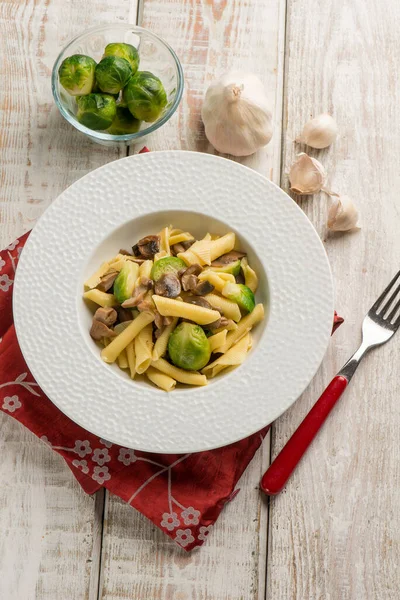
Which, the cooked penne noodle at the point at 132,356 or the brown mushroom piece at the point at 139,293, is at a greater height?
the brown mushroom piece at the point at 139,293

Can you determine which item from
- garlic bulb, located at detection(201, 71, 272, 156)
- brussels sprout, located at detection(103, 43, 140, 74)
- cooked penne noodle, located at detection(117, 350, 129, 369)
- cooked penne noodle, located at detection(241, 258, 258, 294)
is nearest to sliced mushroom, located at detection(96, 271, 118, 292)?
cooked penne noodle, located at detection(117, 350, 129, 369)

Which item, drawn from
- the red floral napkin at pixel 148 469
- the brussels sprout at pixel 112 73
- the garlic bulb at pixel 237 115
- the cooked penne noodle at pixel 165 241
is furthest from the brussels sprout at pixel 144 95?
the red floral napkin at pixel 148 469

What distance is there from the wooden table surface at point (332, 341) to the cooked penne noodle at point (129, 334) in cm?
52

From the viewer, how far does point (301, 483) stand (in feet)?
8.40

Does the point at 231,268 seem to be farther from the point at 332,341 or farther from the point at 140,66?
the point at 140,66

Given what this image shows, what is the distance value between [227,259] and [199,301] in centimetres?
20

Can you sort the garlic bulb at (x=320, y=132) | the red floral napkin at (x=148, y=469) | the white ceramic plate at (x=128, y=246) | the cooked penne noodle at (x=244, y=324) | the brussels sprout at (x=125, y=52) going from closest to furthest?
1. the white ceramic plate at (x=128, y=246)
2. the cooked penne noodle at (x=244, y=324)
3. the red floral napkin at (x=148, y=469)
4. the brussels sprout at (x=125, y=52)
5. the garlic bulb at (x=320, y=132)

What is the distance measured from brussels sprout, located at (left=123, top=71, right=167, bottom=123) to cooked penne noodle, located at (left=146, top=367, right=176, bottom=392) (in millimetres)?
913

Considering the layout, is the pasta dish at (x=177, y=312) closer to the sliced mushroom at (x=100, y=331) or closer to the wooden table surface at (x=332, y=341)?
the sliced mushroom at (x=100, y=331)

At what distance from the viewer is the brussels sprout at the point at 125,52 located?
102 inches

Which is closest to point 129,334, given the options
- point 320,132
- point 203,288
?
point 203,288

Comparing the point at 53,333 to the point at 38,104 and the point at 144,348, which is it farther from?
the point at 38,104

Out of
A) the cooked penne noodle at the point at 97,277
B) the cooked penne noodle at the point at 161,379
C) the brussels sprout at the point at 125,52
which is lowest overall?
the cooked penne noodle at the point at 161,379

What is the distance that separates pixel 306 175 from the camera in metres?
2.67
